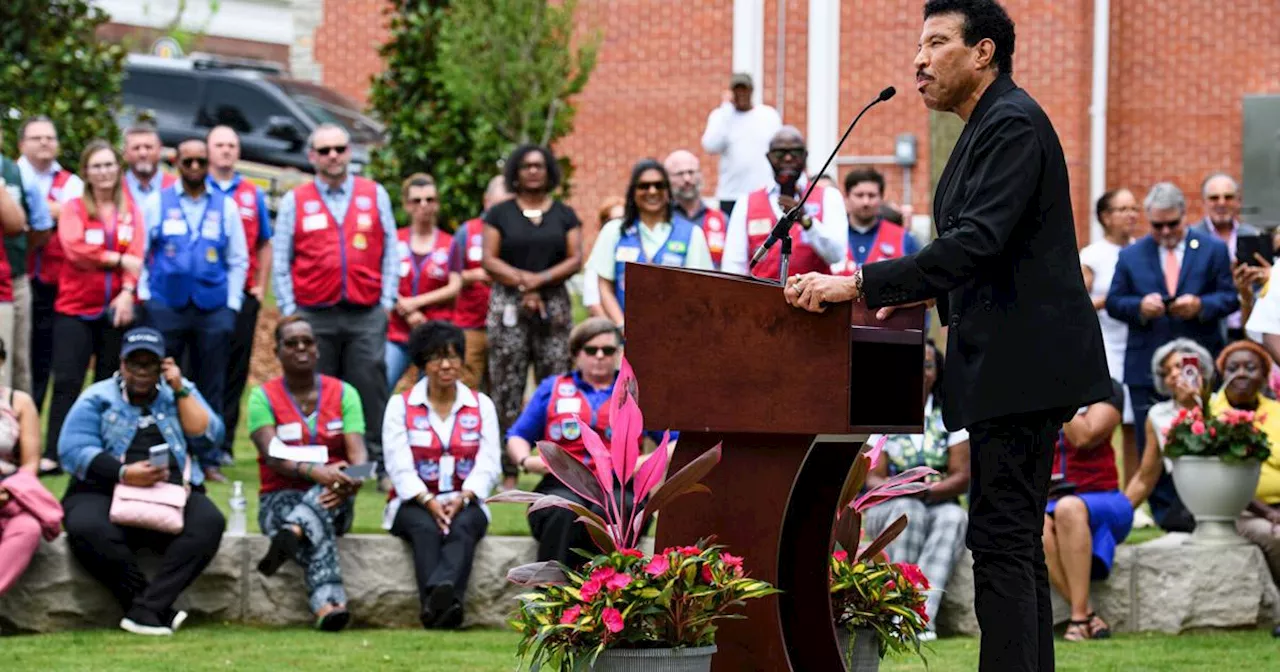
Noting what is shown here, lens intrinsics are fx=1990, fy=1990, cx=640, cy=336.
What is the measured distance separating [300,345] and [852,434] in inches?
171

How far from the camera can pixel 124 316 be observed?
1078 cm

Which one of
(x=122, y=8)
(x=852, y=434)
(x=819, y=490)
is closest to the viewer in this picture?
(x=852, y=434)

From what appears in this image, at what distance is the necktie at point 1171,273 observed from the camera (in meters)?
10.7

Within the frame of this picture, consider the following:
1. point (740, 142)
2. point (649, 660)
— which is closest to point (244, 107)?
point (740, 142)

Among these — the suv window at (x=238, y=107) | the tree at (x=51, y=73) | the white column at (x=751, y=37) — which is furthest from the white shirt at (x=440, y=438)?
the white column at (x=751, y=37)

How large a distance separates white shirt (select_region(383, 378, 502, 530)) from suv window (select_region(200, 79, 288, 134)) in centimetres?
1379

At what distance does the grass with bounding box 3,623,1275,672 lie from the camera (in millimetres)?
7398

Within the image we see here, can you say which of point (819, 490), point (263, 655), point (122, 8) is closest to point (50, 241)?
point (263, 655)

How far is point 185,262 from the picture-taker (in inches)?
434

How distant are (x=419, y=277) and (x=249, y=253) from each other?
44.1 inches

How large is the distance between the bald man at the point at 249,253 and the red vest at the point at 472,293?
1.27 m

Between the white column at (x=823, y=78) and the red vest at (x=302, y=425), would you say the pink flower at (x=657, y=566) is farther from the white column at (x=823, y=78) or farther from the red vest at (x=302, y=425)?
the white column at (x=823, y=78)

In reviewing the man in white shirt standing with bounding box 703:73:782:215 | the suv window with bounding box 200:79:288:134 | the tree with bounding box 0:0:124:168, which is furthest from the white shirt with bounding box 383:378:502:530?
the suv window with bounding box 200:79:288:134

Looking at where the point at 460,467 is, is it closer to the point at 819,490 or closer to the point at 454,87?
the point at 819,490
